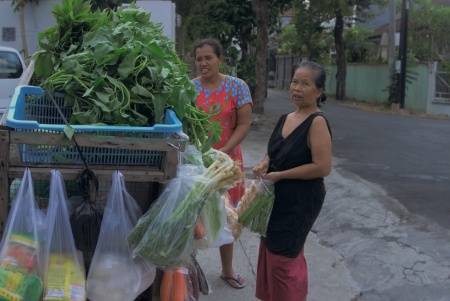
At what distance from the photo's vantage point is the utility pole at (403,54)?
2109 cm

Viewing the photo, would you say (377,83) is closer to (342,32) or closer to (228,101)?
(342,32)

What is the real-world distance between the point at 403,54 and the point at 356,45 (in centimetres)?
960

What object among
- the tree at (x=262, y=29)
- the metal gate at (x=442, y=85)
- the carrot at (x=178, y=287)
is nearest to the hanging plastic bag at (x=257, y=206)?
the carrot at (x=178, y=287)

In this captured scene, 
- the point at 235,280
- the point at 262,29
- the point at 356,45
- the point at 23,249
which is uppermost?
the point at 262,29

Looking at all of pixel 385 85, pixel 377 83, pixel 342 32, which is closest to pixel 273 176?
pixel 385 85

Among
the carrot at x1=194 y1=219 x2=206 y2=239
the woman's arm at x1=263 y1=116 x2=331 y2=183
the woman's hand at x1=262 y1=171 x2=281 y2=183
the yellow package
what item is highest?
the woman's arm at x1=263 y1=116 x2=331 y2=183

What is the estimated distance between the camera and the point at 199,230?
8.32 feet

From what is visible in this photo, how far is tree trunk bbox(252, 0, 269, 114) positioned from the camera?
1425 cm

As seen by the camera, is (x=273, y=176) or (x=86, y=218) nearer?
(x=86, y=218)

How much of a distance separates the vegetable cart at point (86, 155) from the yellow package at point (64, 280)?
29 centimetres

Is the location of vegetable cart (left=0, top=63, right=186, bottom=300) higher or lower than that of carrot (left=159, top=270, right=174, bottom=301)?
higher

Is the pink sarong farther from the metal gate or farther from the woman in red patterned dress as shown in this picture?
the metal gate

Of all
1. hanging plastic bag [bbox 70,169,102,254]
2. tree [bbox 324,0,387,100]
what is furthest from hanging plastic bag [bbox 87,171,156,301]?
tree [bbox 324,0,387,100]

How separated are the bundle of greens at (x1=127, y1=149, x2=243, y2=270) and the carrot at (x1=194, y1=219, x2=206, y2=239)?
0.09 m
